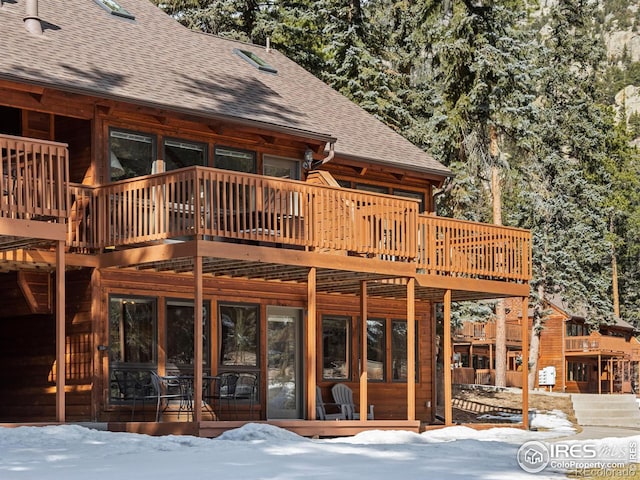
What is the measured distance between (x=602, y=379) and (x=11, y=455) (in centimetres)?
5629

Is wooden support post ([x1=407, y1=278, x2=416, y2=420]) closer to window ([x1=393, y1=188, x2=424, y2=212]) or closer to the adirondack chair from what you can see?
the adirondack chair

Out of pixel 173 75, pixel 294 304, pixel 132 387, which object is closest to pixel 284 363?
pixel 294 304

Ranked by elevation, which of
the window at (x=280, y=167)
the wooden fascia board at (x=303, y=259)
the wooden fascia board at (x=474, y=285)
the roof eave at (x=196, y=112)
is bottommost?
the wooden fascia board at (x=474, y=285)

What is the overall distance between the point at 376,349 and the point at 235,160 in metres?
5.69

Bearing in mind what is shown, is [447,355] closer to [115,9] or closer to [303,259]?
[303,259]

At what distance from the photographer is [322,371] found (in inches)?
928

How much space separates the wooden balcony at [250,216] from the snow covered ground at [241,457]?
3.38 meters

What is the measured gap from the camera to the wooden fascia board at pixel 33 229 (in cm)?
1641

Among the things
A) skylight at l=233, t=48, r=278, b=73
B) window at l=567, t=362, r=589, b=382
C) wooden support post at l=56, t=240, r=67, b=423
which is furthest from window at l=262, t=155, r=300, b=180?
window at l=567, t=362, r=589, b=382

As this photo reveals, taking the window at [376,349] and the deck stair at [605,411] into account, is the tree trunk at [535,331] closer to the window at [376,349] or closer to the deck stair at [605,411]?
the deck stair at [605,411]

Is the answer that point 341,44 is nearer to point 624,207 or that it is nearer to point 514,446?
point 514,446

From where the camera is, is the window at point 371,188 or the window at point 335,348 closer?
the window at point 335,348

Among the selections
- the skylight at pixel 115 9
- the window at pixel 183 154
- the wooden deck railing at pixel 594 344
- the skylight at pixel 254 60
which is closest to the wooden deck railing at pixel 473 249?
the window at pixel 183 154

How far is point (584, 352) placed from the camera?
5991 cm
